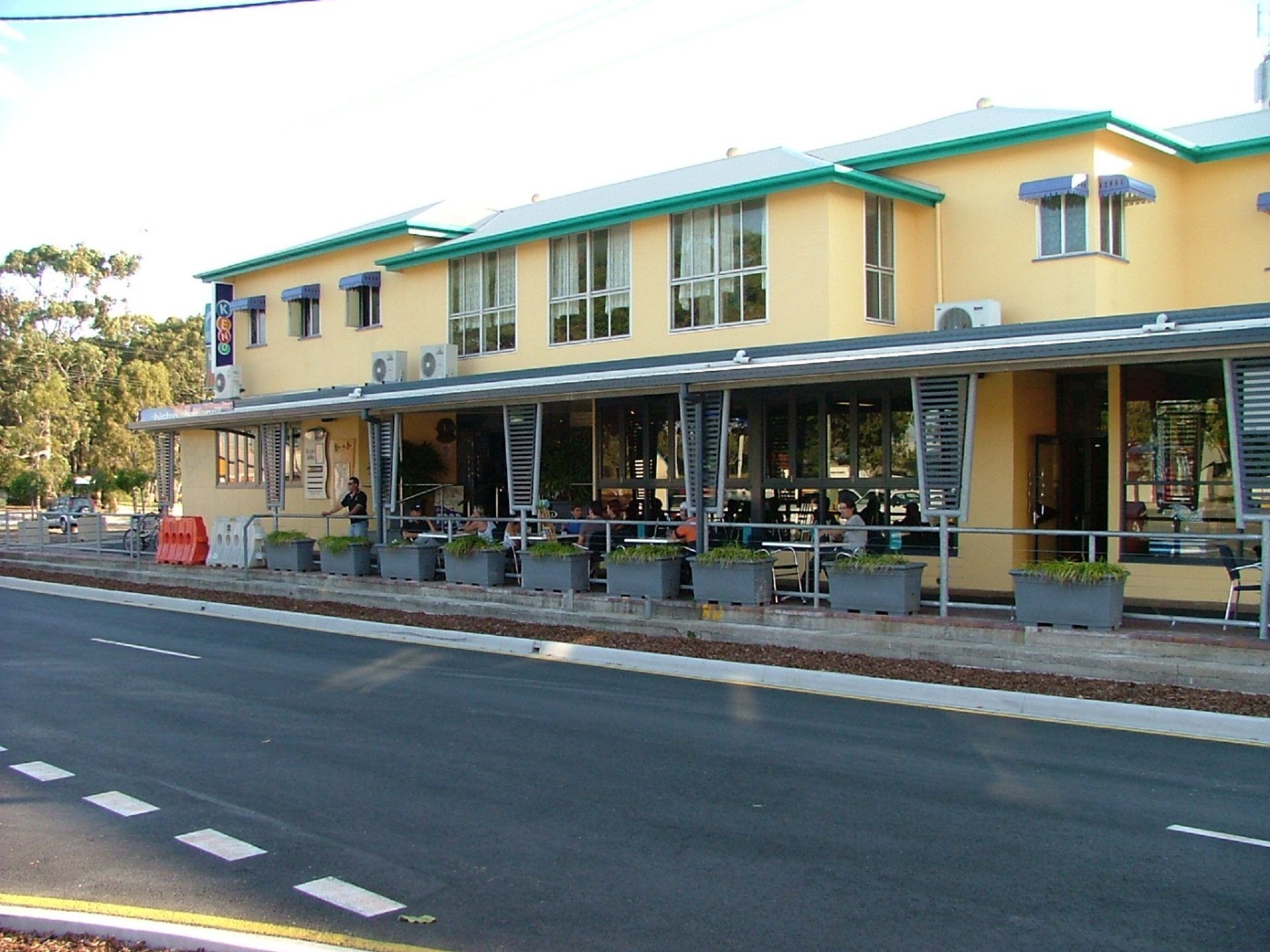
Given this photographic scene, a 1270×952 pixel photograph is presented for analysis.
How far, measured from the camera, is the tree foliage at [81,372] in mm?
60031

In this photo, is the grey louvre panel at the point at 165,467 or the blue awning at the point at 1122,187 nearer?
the blue awning at the point at 1122,187

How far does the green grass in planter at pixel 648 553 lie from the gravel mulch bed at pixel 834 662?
0.96 m

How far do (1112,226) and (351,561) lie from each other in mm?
12749

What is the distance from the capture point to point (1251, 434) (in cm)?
1176

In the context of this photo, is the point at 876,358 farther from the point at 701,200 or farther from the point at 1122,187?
the point at 701,200

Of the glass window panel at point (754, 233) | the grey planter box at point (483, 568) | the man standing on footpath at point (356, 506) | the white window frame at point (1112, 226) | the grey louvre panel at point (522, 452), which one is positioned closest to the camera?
the white window frame at point (1112, 226)

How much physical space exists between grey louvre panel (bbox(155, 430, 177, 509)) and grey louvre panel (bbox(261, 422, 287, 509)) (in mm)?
4101

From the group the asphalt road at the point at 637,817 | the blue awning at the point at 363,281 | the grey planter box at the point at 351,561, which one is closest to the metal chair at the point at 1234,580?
the asphalt road at the point at 637,817

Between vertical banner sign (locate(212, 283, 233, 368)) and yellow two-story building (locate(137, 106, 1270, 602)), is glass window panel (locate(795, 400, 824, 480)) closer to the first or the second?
yellow two-story building (locate(137, 106, 1270, 602))

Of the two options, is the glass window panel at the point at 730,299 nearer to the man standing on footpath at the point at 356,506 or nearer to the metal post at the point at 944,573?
the metal post at the point at 944,573

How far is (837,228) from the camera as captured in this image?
17.7 meters

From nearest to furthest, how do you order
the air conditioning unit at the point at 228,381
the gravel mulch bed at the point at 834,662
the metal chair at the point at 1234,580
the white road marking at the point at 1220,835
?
1. the white road marking at the point at 1220,835
2. the gravel mulch bed at the point at 834,662
3. the metal chair at the point at 1234,580
4. the air conditioning unit at the point at 228,381

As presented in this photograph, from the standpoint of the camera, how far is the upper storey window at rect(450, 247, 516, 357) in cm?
2262

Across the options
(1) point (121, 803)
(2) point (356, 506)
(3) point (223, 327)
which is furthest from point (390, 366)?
(1) point (121, 803)
